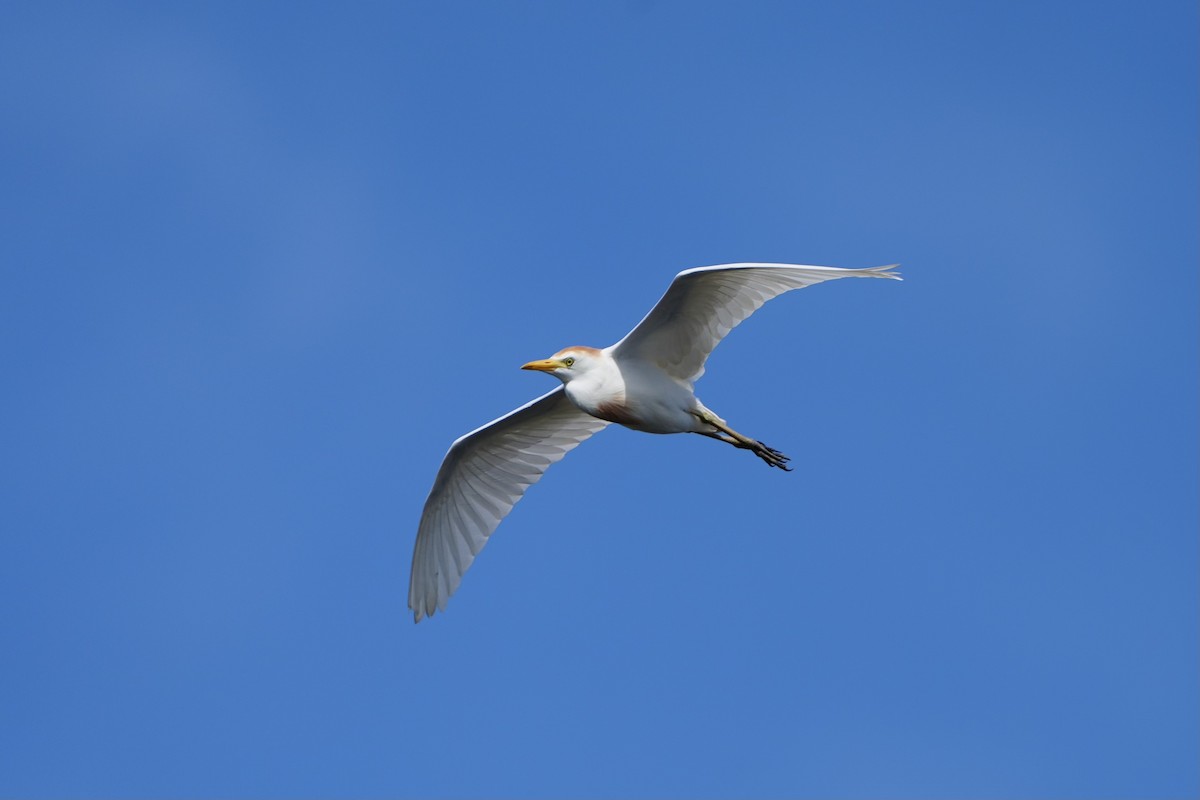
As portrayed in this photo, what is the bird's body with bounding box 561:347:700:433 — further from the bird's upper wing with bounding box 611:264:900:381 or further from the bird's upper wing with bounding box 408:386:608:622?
the bird's upper wing with bounding box 408:386:608:622

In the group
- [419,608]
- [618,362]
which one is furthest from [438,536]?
[618,362]

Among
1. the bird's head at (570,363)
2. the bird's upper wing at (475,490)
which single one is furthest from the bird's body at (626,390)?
the bird's upper wing at (475,490)

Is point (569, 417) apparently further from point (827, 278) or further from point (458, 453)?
point (827, 278)

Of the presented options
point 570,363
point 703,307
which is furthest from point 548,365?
point 703,307

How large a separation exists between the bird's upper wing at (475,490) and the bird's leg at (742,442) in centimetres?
216

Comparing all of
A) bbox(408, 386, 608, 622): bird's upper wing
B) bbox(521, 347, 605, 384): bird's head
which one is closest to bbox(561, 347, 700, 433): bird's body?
bbox(521, 347, 605, 384): bird's head

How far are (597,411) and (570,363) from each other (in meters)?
0.61

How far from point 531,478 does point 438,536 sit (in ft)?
4.66

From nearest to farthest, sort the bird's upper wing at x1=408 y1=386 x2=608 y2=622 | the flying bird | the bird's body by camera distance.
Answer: the flying bird < the bird's body < the bird's upper wing at x1=408 y1=386 x2=608 y2=622

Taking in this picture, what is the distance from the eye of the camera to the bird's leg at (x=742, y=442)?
15906mm

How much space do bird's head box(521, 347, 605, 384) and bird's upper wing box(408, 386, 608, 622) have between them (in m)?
1.96

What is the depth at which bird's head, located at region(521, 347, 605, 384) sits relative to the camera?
15.7 metres

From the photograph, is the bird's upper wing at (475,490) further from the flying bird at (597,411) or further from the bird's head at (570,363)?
the bird's head at (570,363)

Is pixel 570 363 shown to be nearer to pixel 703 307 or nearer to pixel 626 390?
pixel 626 390
